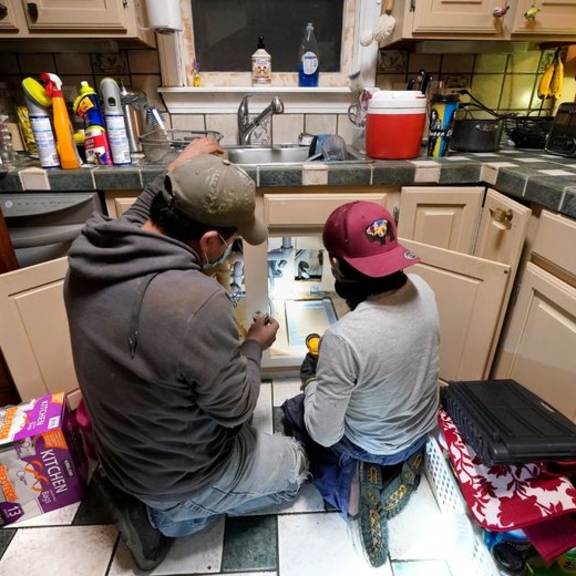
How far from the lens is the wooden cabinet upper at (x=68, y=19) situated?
1365 mm

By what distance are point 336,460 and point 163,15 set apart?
68.0 inches

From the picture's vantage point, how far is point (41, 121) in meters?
1.34

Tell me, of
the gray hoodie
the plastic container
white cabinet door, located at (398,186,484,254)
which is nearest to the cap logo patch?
the gray hoodie

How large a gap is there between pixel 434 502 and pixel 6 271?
150 cm

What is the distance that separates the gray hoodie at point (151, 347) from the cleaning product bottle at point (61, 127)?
0.69 meters

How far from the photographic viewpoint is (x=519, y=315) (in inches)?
49.0

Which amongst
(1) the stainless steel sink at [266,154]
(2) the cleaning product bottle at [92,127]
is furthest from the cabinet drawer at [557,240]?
(2) the cleaning product bottle at [92,127]

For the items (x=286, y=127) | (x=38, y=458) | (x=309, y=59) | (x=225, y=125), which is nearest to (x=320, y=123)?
(x=286, y=127)

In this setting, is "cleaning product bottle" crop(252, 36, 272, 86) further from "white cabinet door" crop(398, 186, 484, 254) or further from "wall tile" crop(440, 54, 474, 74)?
"white cabinet door" crop(398, 186, 484, 254)

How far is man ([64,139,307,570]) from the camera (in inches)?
26.8

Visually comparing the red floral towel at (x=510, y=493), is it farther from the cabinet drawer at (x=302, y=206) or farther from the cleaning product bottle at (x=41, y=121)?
the cleaning product bottle at (x=41, y=121)

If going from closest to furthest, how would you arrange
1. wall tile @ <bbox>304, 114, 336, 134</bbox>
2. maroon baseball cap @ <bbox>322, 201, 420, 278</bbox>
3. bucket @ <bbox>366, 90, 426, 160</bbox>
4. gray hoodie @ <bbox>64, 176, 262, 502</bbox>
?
gray hoodie @ <bbox>64, 176, 262, 502</bbox> → maroon baseball cap @ <bbox>322, 201, 420, 278</bbox> → bucket @ <bbox>366, 90, 426, 160</bbox> → wall tile @ <bbox>304, 114, 336, 134</bbox>

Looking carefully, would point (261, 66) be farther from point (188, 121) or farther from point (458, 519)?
point (458, 519)

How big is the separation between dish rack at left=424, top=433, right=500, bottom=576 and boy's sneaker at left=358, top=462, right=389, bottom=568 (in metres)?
0.18
